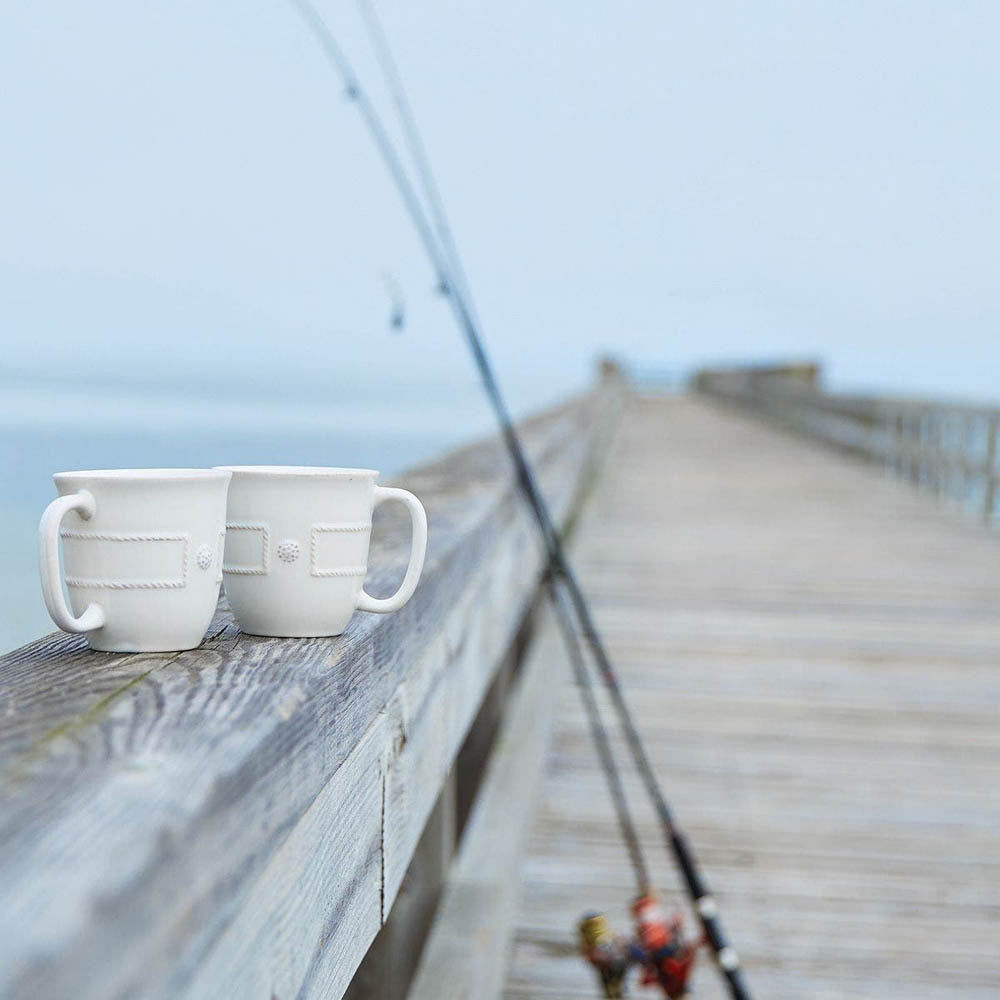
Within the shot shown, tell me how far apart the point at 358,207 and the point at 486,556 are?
0.65 meters

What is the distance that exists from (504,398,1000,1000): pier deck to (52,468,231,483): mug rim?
1632 millimetres

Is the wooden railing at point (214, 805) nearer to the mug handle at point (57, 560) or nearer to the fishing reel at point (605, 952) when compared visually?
the mug handle at point (57, 560)

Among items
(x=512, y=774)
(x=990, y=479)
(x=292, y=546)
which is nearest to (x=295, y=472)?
(x=292, y=546)

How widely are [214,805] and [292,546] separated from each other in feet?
1.29

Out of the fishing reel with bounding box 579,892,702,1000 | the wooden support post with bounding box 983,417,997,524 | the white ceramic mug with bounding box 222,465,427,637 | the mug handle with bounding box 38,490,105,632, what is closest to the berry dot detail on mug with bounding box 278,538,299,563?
the white ceramic mug with bounding box 222,465,427,637

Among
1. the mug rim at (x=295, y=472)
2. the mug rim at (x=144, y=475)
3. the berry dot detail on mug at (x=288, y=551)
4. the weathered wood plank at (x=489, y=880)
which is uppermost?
the mug rim at (x=144, y=475)

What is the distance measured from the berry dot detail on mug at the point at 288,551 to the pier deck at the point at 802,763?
5.00 ft

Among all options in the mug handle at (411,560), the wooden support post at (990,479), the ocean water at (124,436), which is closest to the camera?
the mug handle at (411,560)

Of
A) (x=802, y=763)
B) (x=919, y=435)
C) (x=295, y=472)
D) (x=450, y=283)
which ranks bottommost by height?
(x=802, y=763)

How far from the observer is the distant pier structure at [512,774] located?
609 millimetres

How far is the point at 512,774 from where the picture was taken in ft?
9.45

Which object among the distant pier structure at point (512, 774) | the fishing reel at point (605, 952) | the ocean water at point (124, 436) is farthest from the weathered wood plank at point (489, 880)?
the ocean water at point (124, 436)

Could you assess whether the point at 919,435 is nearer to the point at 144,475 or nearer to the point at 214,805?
the point at 144,475

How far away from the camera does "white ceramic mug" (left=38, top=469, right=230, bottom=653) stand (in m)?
0.88
